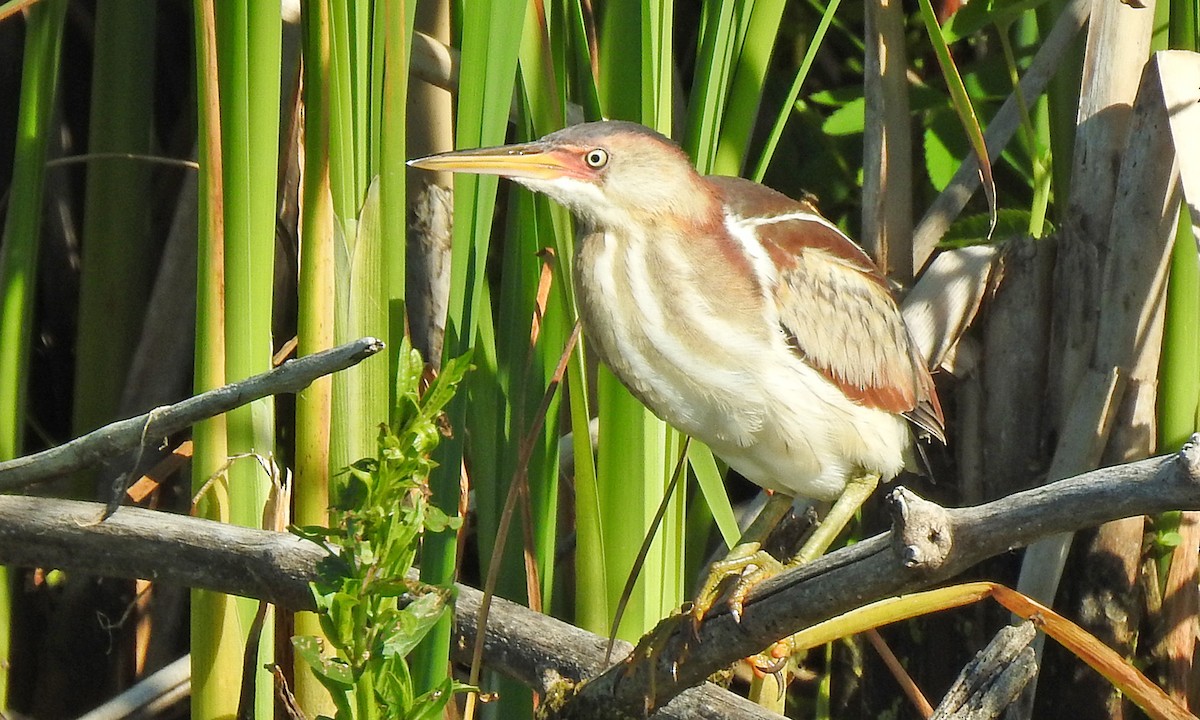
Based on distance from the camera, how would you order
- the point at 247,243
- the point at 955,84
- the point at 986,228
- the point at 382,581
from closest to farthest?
the point at 382,581, the point at 247,243, the point at 955,84, the point at 986,228

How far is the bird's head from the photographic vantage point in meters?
1.31

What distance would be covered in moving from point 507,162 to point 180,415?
0.40 m

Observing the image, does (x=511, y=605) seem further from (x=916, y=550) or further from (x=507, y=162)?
(x=916, y=550)

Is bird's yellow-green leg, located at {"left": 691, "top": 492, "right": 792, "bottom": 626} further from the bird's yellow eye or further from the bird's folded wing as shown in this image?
the bird's yellow eye

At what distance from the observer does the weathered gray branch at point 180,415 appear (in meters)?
0.97

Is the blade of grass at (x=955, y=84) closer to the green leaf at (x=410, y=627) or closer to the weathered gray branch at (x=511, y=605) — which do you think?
the weathered gray branch at (x=511, y=605)

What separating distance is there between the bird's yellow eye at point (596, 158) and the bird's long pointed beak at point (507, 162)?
0.07 feet

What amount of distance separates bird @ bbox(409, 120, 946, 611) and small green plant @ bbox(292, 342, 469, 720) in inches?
12.8

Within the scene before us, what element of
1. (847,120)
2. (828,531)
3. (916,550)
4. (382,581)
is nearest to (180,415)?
(382,581)

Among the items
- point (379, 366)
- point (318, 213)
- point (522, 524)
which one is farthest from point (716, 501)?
point (318, 213)

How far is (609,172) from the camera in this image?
1404 millimetres

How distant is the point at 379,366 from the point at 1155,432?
998mm

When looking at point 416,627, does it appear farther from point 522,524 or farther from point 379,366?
point 522,524

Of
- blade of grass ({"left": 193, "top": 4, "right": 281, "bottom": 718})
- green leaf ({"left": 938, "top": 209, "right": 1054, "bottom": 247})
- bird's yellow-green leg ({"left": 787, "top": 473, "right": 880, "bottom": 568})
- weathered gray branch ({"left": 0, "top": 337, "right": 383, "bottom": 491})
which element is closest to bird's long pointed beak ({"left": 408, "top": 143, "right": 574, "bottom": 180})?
blade of grass ({"left": 193, "top": 4, "right": 281, "bottom": 718})
